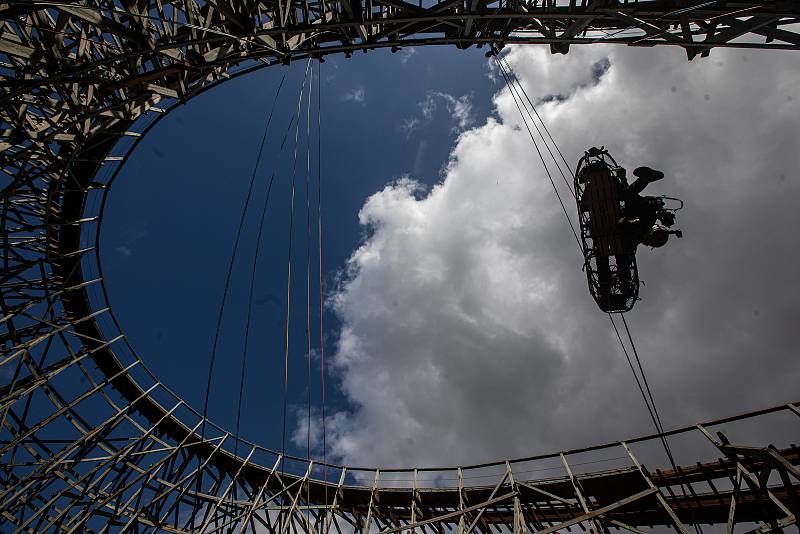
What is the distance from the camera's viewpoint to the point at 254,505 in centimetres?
1520

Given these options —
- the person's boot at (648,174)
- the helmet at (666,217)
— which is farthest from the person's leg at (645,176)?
the helmet at (666,217)

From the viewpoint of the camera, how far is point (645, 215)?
15578 mm

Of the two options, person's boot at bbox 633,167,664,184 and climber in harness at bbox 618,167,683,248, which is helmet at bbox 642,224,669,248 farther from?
person's boot at bbox 633,167,664,184

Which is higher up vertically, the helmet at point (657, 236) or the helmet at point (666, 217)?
the helmet at point (666, 217)

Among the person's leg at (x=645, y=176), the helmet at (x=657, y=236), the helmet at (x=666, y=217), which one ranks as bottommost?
the helmet at (x=657, y=236)

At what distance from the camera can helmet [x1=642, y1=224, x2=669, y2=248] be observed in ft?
50.4

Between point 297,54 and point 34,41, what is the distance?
4959 millimetres

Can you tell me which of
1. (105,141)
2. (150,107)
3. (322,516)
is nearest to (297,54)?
(150,107)

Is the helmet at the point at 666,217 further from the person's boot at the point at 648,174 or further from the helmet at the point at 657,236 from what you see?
the person's boot at the point at 648,174

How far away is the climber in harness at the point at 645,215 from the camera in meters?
15.4

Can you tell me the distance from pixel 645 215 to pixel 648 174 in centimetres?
145

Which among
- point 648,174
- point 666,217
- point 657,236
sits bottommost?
point 657,236

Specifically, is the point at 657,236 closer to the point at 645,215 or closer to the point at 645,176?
the point at 645,215

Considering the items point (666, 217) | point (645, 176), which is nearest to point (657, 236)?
point (666, 217)
